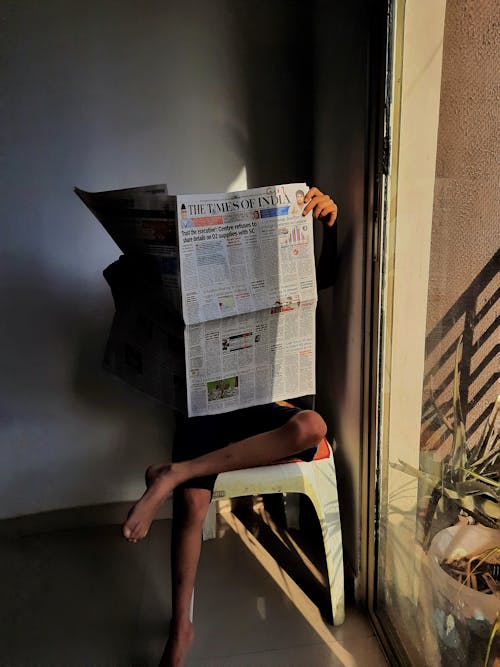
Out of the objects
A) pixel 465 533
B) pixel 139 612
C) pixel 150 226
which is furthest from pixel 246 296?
pixel 139 612

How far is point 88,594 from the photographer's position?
1.22 metres

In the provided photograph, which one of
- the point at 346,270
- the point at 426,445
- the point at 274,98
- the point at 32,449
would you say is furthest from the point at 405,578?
the point at 274,98

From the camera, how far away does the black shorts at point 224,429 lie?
1.01 metres

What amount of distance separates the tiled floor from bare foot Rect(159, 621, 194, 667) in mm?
57

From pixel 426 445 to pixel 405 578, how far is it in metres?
0.29

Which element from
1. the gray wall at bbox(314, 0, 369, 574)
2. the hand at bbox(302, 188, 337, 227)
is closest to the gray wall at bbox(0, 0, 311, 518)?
the gray wall at bbox(314, 0, 369, 574)

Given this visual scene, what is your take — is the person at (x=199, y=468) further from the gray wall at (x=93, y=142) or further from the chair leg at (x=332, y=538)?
the gray wall at (x=93, y=142)

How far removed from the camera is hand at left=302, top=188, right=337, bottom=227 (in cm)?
97

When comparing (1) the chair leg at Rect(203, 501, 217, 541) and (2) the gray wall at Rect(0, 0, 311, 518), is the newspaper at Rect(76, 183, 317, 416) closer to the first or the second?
(2) the gray wall at Rect(0, 0, 311, 518)

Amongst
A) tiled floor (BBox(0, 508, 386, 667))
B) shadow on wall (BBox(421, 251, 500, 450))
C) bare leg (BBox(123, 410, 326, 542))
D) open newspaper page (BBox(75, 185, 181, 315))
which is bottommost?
tiled floor (BBox(0, 508, 386, 667))

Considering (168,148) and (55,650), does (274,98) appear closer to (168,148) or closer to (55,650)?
(168,148)

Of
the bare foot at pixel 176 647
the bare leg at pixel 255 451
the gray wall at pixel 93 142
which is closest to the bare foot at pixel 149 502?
the bare leg at pixel 255 451

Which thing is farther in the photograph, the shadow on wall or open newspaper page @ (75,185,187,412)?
open newspaper page @ (75,185,187,412)

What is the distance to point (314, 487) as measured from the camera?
1.04 m
